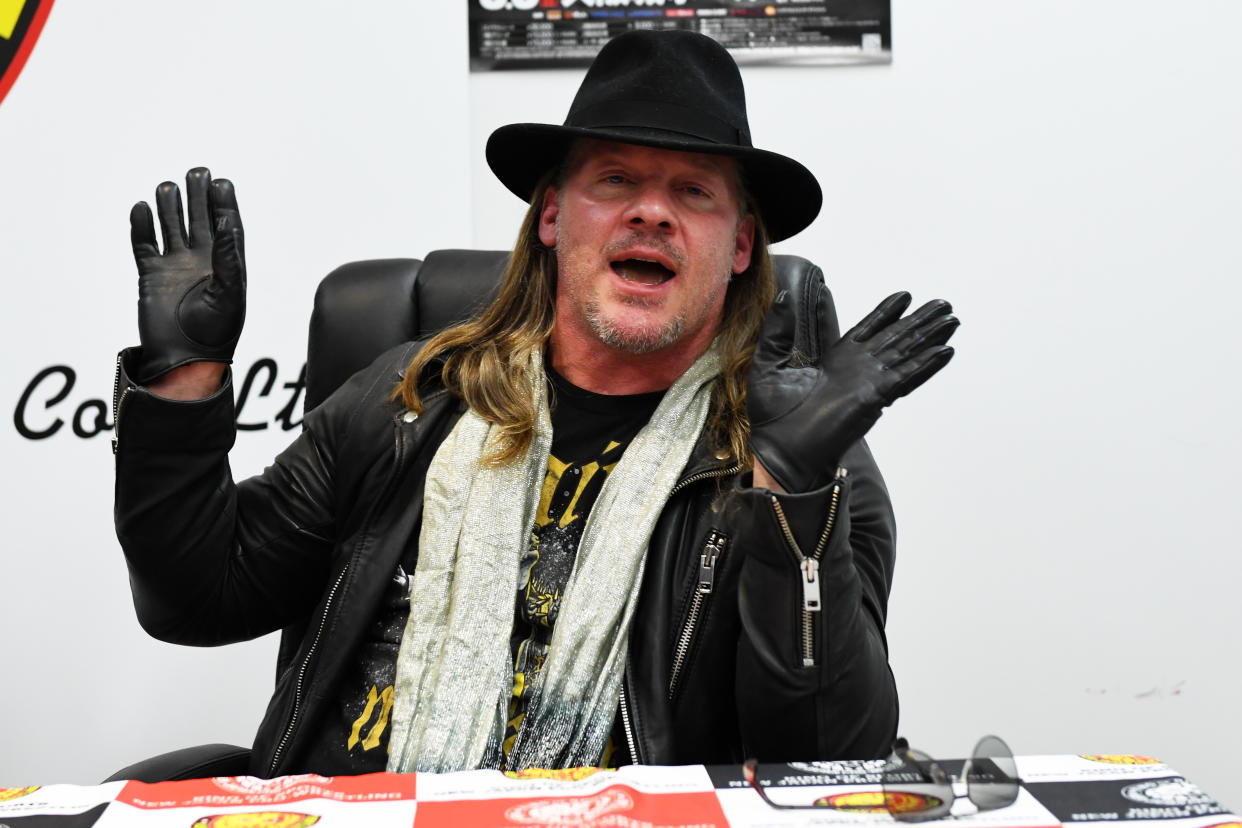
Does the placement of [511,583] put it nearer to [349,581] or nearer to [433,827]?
[349,581]

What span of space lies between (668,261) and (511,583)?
1.69 ft

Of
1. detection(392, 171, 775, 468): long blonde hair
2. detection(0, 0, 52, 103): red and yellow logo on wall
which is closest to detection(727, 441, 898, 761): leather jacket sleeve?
detection(392, 171, 775, 468): long blonde hair

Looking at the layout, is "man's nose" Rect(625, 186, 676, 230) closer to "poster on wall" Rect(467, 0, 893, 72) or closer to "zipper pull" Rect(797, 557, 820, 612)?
"zipper pull" Rect(797, 557, 820, 612)

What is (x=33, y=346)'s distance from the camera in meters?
2.22

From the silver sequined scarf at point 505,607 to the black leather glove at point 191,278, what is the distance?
0.36m

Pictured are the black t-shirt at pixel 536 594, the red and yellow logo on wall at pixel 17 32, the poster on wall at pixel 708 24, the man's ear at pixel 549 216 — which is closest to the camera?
the black t-shirt at pixel 536 594

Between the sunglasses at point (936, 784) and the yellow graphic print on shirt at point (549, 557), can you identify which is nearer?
the sunglasses at point (936, 784)

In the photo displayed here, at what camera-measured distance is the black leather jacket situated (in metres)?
1.17

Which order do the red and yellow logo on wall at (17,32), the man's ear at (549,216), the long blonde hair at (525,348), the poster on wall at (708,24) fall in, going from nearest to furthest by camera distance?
1. the long blonde hair at (525,348)
2. the man's ear at (549,216)
3. the red and yellow logo on wall at (17,32)
4. the poster on wall at (708,24)

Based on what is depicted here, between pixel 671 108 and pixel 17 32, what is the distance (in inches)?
58.7

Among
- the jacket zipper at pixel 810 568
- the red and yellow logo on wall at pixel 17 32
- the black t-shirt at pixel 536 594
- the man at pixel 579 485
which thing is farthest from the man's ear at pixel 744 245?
the red and yellow logo on wall at pixel 17 32

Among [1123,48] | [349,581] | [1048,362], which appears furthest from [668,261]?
[1123,48]

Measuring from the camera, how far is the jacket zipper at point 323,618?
4.62 feet

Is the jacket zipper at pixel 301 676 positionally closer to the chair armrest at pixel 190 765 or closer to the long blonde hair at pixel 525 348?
the chair armrest at pixel 190 765
